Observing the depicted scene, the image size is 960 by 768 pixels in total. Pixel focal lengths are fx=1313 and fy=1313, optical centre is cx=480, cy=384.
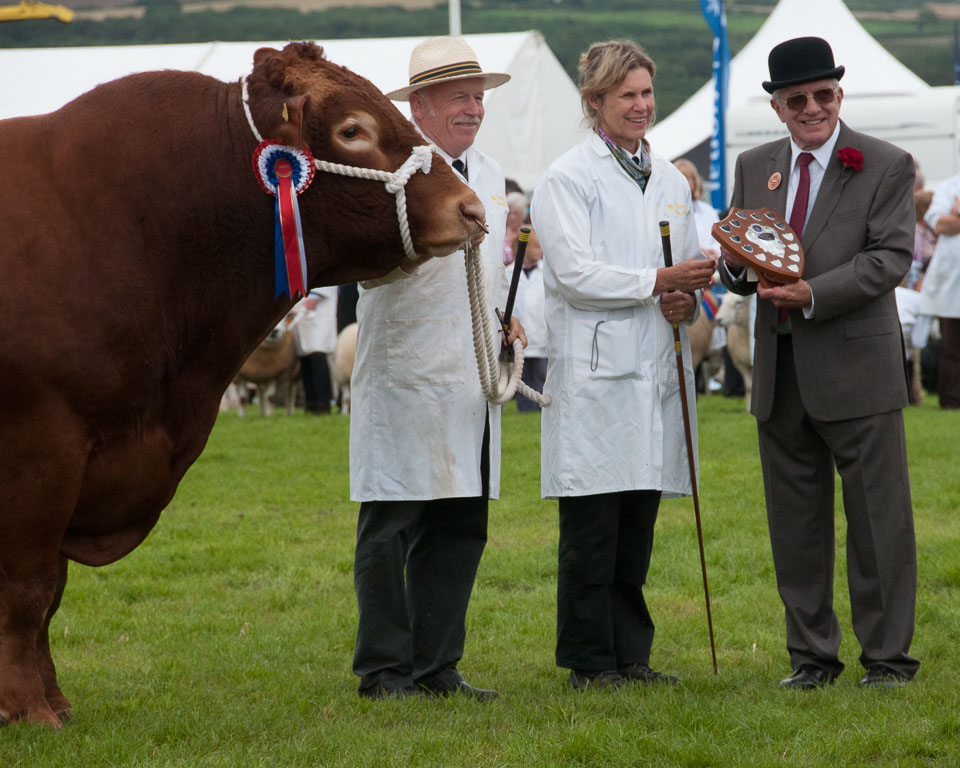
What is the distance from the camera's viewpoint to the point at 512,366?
4.83m

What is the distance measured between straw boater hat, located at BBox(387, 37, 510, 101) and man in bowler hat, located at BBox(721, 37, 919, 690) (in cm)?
110

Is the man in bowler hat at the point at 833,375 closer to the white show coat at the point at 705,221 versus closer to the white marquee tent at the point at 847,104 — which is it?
the white show coat at the point at 705,221

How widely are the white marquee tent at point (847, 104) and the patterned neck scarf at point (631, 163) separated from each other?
10195 millimetres

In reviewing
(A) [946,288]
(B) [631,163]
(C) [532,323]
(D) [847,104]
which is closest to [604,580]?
(B) [631,163]

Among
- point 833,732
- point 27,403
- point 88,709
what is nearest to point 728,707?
point 833,732

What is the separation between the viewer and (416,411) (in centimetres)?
472

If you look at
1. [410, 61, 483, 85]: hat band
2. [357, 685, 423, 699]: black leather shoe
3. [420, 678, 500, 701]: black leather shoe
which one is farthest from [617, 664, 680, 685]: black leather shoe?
[410, 61, 483, 85]: hat band

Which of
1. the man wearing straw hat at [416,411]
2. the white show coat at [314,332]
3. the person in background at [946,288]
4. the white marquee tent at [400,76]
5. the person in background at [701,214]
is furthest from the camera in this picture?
the white marquee tent at [400,76]

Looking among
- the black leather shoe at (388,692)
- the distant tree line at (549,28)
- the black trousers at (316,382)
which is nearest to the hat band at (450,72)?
the black leather shoe at (388,692)

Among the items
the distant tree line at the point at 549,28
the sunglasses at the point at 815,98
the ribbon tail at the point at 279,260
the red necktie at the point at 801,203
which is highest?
the distant tree line at the point at 549,28

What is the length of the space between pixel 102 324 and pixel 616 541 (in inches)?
82.6

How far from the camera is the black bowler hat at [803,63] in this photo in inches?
185

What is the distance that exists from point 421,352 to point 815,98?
1.70m

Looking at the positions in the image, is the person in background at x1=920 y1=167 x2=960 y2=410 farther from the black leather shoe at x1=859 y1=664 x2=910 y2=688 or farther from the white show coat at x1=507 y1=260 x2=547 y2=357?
the black leather shoe at x1=859 y1=664 x2=910 y2=688
